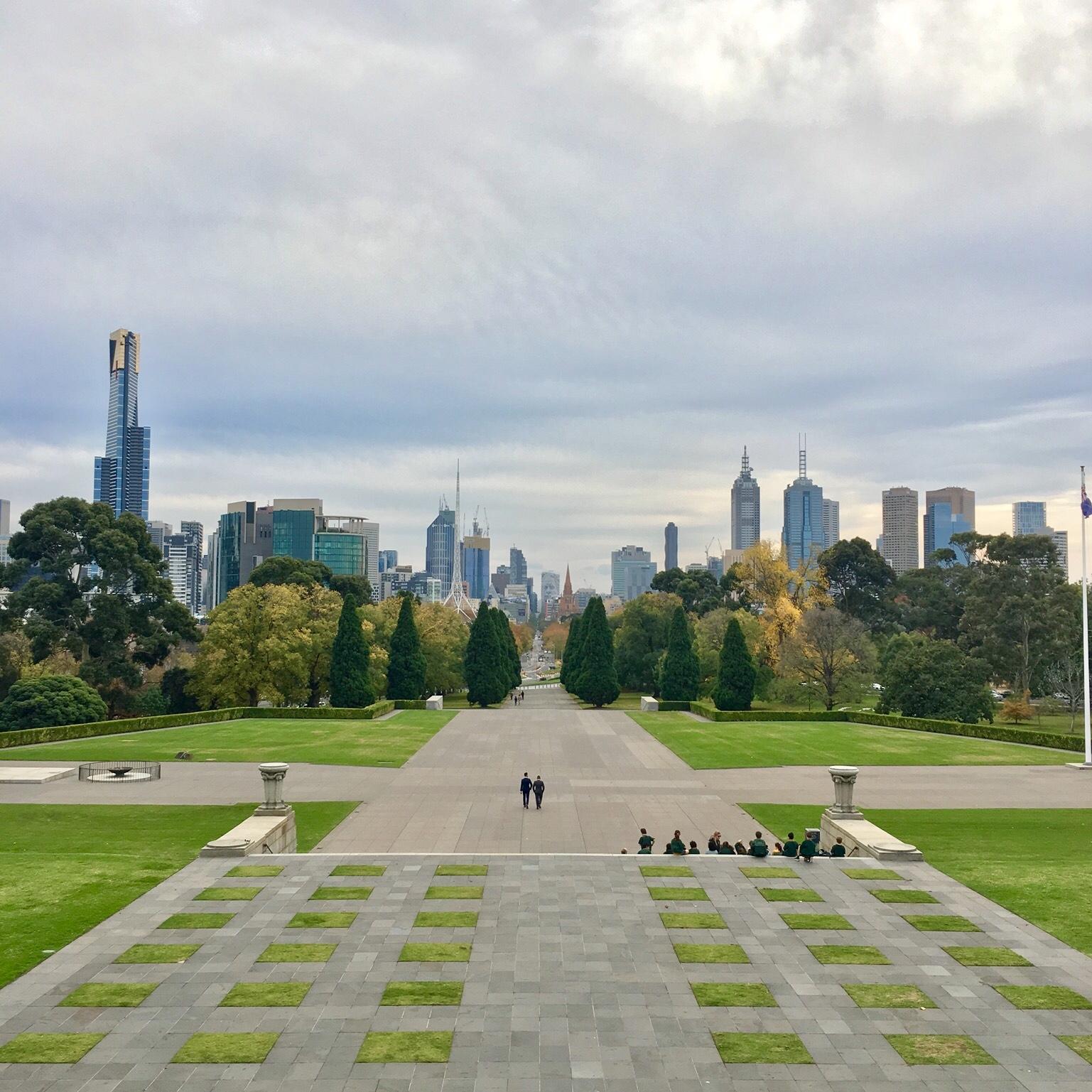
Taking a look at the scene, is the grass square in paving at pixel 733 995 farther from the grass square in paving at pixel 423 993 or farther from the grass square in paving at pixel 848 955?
the grass square in paving at pixel 423 993

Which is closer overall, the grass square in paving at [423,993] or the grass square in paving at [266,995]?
the grass square in paving at [266,995]

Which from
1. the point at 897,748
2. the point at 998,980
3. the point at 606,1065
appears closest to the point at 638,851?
the point at 998,980

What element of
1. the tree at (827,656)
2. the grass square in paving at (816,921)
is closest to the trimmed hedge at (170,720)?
the tree at (827,656)

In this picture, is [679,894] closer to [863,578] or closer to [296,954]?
[296,954]

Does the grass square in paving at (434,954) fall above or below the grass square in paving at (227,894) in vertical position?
above

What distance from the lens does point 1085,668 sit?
38.9m

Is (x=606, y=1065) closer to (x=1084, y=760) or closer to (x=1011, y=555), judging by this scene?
(x=1084, y=760)

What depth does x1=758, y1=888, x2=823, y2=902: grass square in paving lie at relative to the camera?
1891 cm

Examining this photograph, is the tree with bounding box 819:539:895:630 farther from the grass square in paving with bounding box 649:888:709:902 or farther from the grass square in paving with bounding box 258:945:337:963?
the grass square in paving with bounding box 258:945:337:963

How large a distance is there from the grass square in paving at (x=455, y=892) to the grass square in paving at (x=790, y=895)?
20.1ft

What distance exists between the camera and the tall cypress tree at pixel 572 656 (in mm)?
86312

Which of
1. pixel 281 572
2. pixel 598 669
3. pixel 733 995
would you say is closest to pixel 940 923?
pixel 733 995

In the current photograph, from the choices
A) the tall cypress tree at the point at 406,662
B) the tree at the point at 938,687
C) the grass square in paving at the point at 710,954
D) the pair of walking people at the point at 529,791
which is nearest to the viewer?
the grass square in paving at the point at 710,954

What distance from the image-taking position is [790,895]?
1920 cm
